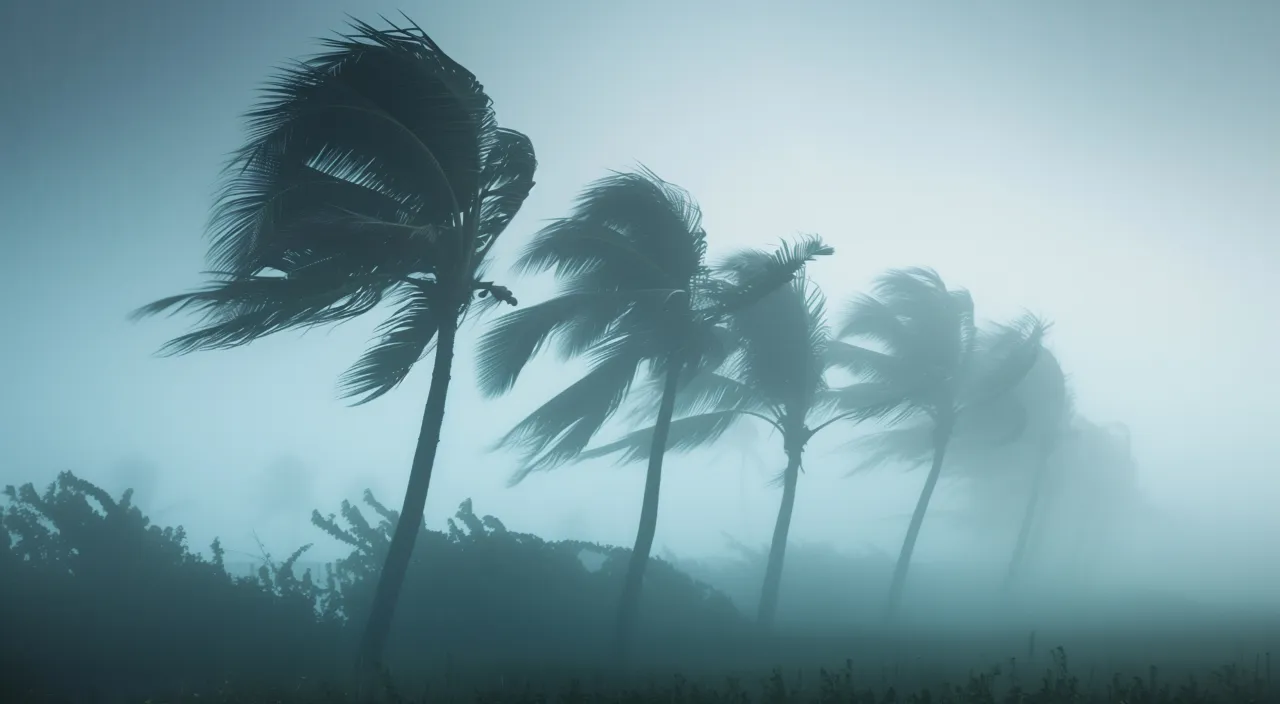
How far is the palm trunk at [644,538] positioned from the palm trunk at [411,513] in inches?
173

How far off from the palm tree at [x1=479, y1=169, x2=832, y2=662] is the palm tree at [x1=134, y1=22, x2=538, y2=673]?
2231mm

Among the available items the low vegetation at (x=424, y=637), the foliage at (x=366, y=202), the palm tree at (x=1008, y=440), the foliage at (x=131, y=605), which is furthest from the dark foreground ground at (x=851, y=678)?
the palm tree at (x=1008, y=440)

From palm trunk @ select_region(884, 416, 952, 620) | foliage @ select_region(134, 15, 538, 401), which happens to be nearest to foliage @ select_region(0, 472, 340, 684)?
foliage @ select_region(134, 15, 538, 401)

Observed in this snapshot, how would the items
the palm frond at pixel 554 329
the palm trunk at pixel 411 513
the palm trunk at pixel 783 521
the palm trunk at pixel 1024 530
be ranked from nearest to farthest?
the palm trunk at pixel 411 513
the palm frond at pixel 554 329
the palm trunk at pixel 783 521
the palm trunk at pixel 1024 530

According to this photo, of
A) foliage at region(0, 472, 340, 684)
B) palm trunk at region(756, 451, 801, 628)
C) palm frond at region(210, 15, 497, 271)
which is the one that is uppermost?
palm frond at region(210, 15, 497, 271)

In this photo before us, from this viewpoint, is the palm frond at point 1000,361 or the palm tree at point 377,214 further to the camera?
the palm frond at point 1000,361

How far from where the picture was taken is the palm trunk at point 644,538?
13.5 m

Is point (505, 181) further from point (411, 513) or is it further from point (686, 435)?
point (686, 435)

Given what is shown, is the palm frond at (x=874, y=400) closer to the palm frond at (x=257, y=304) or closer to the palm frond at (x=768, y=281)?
the palm frond at (x=768, y=281)

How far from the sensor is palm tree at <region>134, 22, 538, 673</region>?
30.5ft

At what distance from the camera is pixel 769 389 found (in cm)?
1711

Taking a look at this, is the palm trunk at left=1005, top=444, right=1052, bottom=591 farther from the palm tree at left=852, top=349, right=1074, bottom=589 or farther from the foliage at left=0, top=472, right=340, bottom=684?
the foliage at left=0, top=472, right=340, bottom=684

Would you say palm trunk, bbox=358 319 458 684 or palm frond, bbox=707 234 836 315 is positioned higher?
palm frond, bbox=707 234 836 315

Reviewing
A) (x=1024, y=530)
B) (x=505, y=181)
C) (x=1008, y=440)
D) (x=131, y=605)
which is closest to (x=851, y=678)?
(x=505, y=181)
